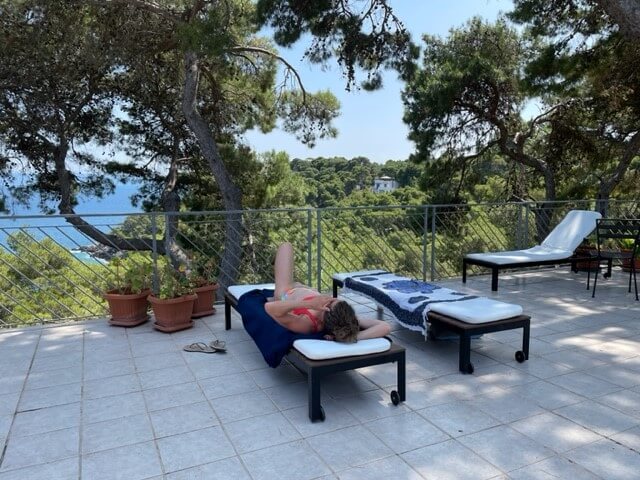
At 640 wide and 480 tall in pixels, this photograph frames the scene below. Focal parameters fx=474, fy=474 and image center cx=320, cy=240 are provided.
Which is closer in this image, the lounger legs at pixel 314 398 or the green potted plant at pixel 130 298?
the lounger legs at pixel 314 398

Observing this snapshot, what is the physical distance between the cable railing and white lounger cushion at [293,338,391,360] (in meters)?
2.42

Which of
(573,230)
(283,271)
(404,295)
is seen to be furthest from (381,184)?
(283,271)

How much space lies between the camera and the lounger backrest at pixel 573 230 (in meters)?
6.15

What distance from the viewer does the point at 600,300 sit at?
17.0 feet

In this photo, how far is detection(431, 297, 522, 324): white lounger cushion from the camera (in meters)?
3.22

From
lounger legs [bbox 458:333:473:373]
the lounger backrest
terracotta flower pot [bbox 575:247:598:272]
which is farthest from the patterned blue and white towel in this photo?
terracotta flower pot [bbox 575:247:598:272]

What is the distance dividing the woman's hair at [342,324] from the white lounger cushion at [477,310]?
2.85 feet

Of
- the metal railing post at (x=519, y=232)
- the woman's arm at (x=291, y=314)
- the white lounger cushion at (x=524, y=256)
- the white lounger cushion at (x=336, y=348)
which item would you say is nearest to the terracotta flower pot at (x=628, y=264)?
the white lounger cushion at (x=524, y=256)

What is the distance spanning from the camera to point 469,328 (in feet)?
10.3

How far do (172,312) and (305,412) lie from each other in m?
1.89

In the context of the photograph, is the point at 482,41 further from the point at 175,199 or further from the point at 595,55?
the point at 175,199

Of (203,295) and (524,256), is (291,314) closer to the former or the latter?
(203,295)

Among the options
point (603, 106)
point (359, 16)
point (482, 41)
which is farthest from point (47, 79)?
point (603, 106)

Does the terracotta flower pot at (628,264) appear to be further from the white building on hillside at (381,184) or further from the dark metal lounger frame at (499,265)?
the white building on hillside at (381,184)
